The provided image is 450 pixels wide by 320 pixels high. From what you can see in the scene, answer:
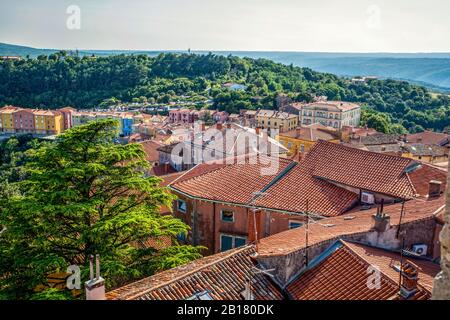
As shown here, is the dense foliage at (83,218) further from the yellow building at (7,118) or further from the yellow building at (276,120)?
the yellow building at (7,118)

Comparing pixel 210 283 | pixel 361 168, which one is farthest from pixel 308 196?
pixel 210 283

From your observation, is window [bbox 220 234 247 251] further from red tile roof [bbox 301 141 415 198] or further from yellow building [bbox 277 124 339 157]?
yellow building [bbox 277 124 339 157]

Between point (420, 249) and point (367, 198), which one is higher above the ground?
point (367, 198)

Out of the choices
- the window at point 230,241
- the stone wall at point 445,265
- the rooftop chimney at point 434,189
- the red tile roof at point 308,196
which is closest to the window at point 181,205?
the window at point 230,241

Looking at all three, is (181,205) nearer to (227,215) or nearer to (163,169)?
(227,215)

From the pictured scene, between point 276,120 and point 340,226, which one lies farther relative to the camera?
point 276,120
